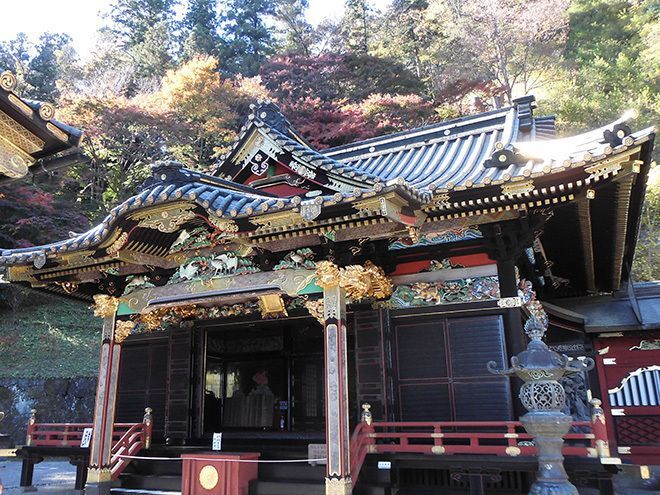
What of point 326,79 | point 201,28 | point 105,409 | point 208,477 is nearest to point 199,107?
point 326,79

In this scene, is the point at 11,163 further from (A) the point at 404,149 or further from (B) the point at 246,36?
(B) the point at 246,36

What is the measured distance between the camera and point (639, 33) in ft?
98.5

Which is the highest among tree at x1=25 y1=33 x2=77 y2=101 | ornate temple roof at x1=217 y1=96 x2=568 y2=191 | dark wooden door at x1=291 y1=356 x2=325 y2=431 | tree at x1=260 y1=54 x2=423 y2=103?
tree at x1=25 y1=33 x2=77 y2=101

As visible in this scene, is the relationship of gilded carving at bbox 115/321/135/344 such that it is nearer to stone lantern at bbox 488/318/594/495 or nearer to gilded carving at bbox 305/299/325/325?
gilded carving at bbox 305/299/325/325

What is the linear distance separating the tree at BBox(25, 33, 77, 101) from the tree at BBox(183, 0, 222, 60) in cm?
752

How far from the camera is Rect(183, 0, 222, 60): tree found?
1383 inches

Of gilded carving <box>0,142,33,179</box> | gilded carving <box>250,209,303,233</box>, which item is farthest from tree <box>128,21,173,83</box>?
gilded carving <box>0,142,33,179</box>

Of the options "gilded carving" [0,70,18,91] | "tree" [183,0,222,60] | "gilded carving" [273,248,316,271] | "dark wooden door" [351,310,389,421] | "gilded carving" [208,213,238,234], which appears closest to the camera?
"gilded carving" [0,70,18,91]

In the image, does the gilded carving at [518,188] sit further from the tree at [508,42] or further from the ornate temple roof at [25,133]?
the tree at [508,42]

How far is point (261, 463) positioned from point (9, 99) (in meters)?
6.18

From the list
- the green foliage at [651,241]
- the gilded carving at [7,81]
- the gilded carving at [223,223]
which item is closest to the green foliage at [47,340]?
the gilded carving at [223,223]

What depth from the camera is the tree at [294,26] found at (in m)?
36.6

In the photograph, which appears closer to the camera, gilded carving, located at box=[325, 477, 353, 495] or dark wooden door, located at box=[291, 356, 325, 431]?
gilded carving, located at box=[325, 477, 353, 495]

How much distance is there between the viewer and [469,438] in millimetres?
7316
